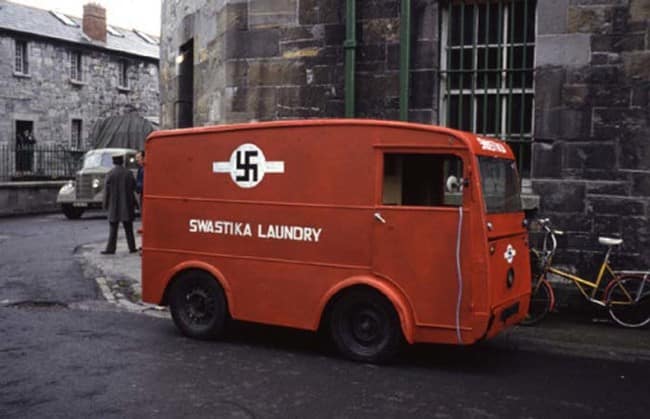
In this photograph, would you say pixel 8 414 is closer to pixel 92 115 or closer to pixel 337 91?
pixel 337 91

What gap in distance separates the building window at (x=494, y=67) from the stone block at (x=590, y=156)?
58cm

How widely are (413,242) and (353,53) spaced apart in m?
4.28

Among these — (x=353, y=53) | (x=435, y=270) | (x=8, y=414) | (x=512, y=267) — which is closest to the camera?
(x=8, y=414)

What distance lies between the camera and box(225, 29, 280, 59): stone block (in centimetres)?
1080

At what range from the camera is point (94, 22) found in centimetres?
3944

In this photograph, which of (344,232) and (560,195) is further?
(560,195)

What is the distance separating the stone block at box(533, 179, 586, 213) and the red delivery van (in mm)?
2052

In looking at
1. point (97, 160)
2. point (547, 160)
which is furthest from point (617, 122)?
point (97, 160)

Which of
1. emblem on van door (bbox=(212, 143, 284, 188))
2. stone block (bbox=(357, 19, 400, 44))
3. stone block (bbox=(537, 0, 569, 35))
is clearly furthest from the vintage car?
stone block (bbox=(537, 0, 569, 35))

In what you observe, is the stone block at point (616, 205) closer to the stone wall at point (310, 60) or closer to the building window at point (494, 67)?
the building window at point (494, 67)

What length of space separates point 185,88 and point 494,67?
23.3 feet

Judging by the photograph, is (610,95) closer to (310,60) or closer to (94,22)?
(310,60)

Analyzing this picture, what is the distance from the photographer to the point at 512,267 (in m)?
6.97

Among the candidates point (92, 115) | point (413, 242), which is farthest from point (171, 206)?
point (92, 115)
